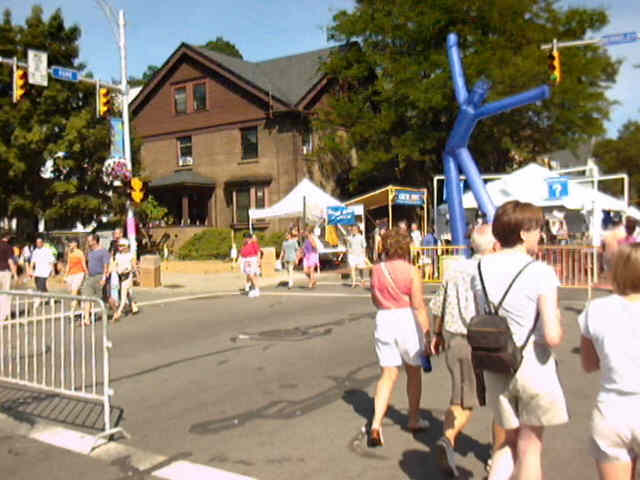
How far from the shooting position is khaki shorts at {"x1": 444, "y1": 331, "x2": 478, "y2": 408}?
4316 millimetres


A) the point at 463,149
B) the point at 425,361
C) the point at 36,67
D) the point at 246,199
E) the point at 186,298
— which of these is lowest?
the point at 186,298

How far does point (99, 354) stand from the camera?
8.97 m

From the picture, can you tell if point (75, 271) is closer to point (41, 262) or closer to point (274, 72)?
point (41, 262)

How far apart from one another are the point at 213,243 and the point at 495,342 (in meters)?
28.1

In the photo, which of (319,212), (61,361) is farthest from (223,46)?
(61,361)

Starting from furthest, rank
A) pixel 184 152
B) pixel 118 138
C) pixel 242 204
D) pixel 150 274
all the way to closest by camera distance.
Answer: pixel 184 152 → pixel 242 204 → pixel 150 274 → pixel 118 138

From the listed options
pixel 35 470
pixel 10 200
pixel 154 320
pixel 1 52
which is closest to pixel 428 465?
pixel 35 470

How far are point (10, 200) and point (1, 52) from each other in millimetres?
6111

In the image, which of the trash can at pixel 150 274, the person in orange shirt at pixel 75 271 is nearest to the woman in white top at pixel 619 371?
the person in orange shirt at pixel 75 271

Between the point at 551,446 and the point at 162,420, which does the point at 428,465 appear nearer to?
the point at 551,446

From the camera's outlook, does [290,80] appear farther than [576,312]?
Yes

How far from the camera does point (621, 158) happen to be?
51.7 metres

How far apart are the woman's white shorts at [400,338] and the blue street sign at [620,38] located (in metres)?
12.6

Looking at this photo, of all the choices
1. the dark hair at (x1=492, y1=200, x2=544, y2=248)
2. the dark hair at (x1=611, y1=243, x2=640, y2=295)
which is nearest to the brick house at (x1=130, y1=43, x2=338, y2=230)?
the dark hair at (x1=492, y1=200, x2=544, y2=248)
